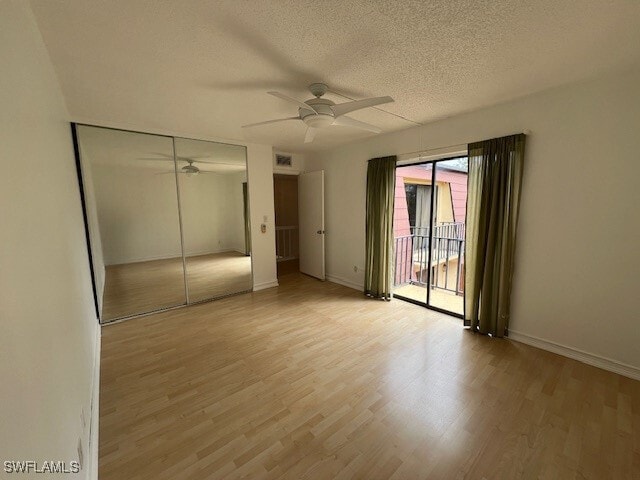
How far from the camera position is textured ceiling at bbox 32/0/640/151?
1.36 m

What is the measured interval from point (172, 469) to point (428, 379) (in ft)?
6.09

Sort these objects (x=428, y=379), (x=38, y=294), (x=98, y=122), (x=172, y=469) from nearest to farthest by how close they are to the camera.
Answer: (x=38, y=294)
(x=172, y=469)
(x=428, y=379)
(x=98, y=122)

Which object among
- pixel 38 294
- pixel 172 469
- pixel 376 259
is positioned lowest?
pixel 172 469

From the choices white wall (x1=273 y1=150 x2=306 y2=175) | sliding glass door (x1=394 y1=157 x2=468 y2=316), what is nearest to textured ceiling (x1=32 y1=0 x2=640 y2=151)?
sliding glass door (x1=394 y1=157 x2=468 y2=316)

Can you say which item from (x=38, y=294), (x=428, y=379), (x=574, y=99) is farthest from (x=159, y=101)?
(x=574, y=99)

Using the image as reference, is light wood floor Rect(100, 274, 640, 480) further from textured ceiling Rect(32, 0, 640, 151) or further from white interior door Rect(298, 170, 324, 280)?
textured ceiling Rect(32, 0, 640, 151)

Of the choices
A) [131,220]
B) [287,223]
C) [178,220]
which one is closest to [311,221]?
→ [287,223]

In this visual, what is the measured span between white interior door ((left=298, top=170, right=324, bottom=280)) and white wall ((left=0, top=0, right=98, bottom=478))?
11.5 feet

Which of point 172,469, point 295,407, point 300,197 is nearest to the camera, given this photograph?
point 172,469

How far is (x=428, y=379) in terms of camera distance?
215 centimetres

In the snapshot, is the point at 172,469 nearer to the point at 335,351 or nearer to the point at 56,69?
the point at 335,351

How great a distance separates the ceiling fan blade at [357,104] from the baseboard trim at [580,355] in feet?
8.68

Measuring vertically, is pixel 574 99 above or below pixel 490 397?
above

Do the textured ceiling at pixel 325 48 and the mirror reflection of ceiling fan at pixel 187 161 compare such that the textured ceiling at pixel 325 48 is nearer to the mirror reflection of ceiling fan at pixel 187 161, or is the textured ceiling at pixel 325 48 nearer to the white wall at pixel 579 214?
the white wall at pixel 579 214
